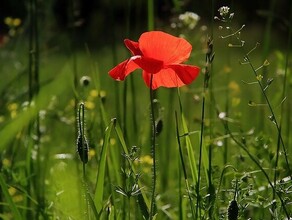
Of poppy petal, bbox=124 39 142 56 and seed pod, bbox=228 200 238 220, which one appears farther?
poppy petal, bbox=124 39 142 56

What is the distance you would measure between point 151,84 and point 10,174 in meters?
0.69

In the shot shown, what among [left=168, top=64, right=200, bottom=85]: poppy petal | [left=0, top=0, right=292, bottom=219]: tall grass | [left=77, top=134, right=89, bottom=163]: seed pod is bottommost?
[left=0, top=0, right=292, bottom=219]: tall grass

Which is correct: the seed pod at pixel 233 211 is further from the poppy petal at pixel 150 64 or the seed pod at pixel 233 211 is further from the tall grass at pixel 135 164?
the poppy petal at pixel 150 64

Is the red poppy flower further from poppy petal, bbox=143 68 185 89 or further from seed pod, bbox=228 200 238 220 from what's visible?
seed pod, bbox=228 200 238 220

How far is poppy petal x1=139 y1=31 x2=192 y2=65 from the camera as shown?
53.8 inches

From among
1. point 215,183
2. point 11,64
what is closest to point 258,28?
point 11,64

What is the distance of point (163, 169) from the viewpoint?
248 centimetres

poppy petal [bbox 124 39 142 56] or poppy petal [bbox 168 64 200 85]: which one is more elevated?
poppy petal [bbox 124 39 142 56]

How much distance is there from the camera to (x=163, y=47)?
137 cm

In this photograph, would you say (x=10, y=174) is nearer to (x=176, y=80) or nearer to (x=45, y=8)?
(x=176, y=80)

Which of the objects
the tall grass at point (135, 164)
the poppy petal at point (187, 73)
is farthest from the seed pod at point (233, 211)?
the poppy petal at point (187, 73)

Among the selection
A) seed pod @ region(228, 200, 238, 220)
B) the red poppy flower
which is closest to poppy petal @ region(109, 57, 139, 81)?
the red poppy flower

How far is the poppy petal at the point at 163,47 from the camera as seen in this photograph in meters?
1.37

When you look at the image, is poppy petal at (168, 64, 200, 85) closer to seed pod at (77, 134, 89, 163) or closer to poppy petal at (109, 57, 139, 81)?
poppy petal at (109, 57, 139, 81)
